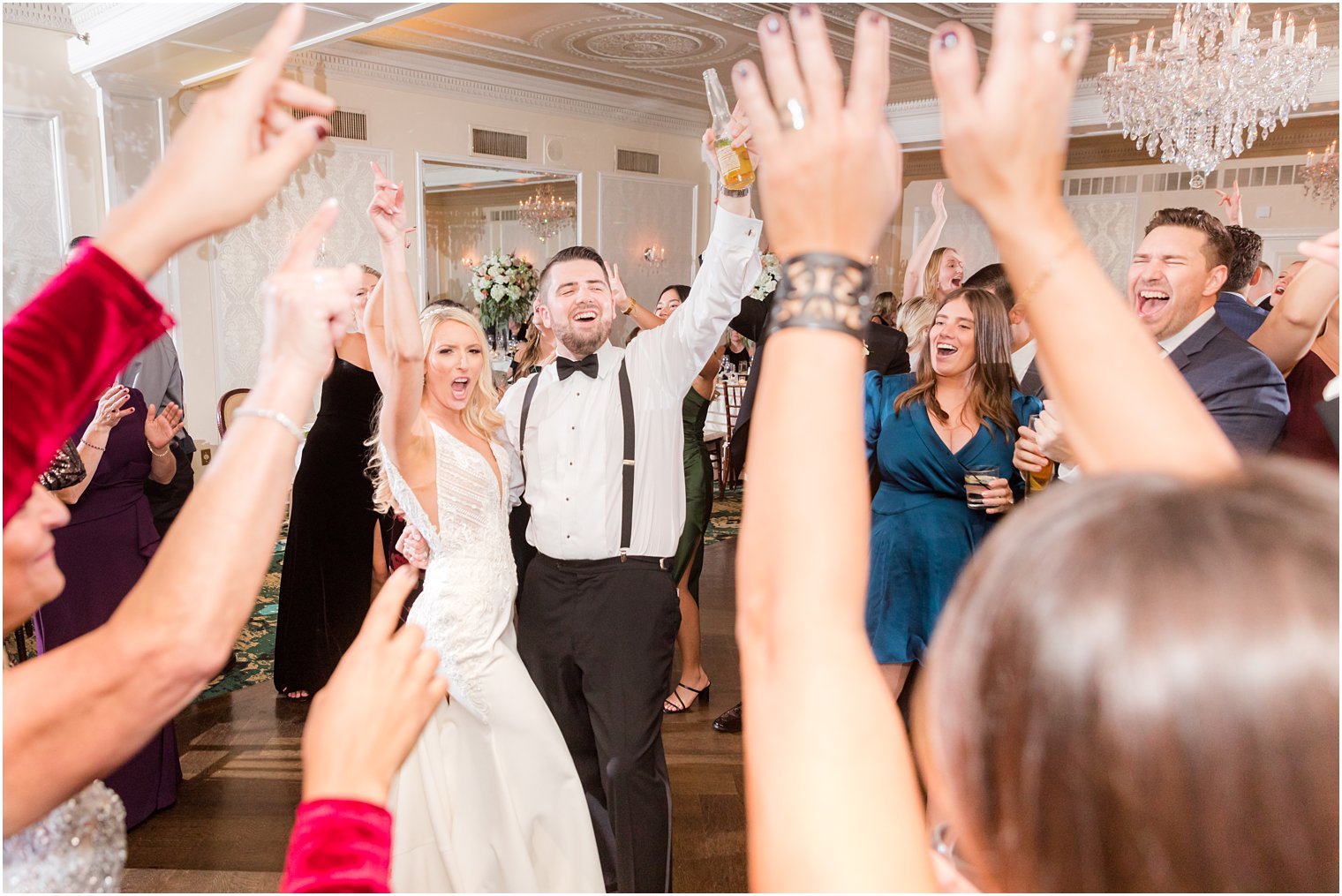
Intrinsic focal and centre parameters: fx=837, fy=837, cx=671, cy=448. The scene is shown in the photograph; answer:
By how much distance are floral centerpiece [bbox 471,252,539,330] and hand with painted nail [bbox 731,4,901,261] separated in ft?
22.1

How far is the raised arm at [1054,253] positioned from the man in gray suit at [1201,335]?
1310mm

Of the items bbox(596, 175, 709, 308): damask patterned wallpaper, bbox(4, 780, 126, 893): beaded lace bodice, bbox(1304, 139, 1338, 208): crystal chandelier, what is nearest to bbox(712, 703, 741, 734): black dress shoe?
bbox(4, 780, 126, 893): beaded lace bodice

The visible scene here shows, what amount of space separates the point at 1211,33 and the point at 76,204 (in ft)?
22.7

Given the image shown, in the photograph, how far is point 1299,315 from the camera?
226cm

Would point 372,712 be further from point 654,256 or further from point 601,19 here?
point 654,256

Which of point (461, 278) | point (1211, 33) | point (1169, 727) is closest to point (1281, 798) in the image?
point (1169, 727)

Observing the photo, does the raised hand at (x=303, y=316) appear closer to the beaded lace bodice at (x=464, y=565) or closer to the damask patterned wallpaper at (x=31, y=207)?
the beaded lace bodice at (x=464, y=565)

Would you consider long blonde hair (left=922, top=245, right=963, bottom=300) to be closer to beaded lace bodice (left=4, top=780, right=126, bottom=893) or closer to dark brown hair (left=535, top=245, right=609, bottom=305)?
dark brown hair (left=535, top=245, right=609, bottom=305)

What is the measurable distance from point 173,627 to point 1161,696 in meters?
0.66

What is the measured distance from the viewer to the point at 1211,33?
4770 millimetres

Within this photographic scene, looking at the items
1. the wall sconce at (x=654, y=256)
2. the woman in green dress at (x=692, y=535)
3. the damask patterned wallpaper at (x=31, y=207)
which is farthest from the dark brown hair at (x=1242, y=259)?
the wall sconce at (x=654, y=256)

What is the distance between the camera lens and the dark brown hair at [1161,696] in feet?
Answer: 1.29

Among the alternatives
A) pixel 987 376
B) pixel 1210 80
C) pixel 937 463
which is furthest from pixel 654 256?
pixel 937 463

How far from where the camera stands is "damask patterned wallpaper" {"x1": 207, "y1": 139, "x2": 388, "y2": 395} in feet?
21.1
